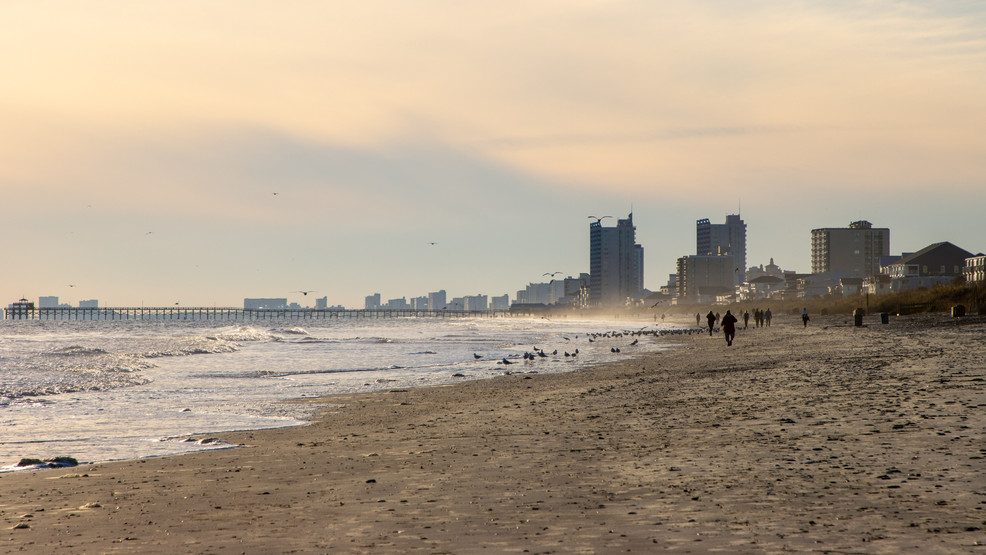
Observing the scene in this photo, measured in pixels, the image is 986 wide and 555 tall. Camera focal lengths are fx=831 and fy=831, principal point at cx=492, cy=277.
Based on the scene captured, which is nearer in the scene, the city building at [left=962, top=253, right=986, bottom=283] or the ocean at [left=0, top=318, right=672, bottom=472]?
the ocean at [left=0, top=318, right=672, bottom=472]

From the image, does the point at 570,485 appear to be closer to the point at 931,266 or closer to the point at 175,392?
the point at 175,392

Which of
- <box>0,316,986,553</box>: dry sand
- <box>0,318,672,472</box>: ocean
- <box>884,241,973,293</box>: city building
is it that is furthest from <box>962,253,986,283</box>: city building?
<box>0,316,986,553</box>: dry sand

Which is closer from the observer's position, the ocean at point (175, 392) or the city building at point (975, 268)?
the ocean at point (175, 392)

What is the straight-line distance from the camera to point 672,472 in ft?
30.6

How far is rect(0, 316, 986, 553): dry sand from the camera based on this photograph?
679 cm

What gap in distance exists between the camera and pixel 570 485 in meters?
8.91

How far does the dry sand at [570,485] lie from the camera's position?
6.79 m

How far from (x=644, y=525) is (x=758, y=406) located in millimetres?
8592

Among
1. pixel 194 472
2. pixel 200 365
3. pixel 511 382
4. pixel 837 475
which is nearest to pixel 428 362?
pixel 200 365

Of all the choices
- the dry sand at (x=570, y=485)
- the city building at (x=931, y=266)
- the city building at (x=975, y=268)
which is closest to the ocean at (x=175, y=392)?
the dry sand at (x=570, y=485)

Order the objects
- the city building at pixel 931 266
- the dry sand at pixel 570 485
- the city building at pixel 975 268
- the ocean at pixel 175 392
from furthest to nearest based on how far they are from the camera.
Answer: the city building at pixel 931 266
the city building at pixel 975 268
the ocean at pixel 175 392
the dry sand at pixel 570 485

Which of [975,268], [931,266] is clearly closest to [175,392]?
[975,268]

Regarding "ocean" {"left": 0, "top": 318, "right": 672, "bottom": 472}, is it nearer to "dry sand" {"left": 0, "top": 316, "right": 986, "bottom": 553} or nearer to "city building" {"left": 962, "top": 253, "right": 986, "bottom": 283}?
"dry sand" {"left": 0, "top": 316, "right": 986, "bottom": 553}

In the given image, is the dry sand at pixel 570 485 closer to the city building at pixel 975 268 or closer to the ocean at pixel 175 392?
the ocean at pixel 175 392
